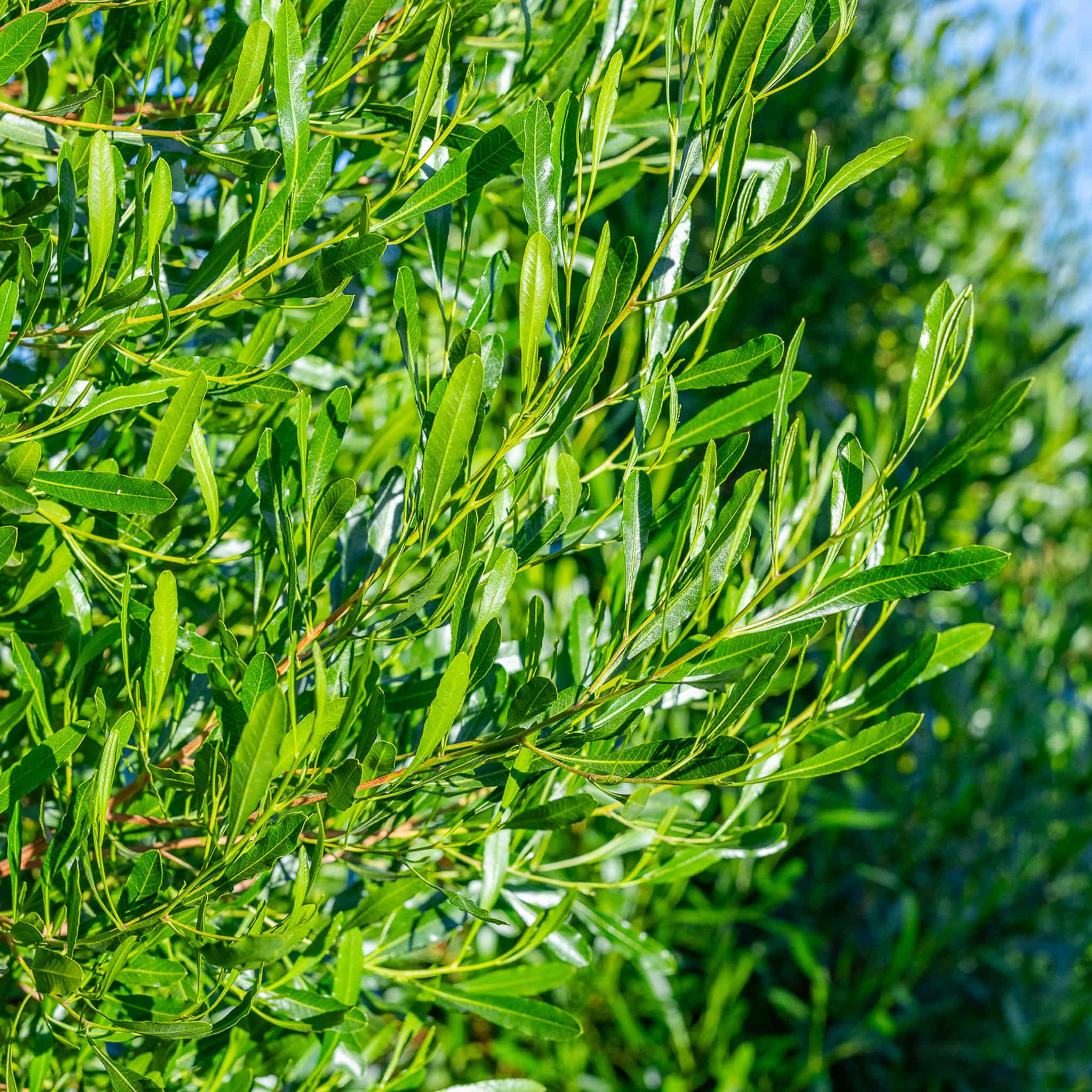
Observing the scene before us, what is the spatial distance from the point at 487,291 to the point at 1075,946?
1828mm

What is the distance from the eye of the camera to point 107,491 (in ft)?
1.58

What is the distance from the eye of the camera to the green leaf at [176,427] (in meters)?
0.46

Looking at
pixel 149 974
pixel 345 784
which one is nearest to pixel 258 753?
pixel 345 784

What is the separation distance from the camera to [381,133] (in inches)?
24.5

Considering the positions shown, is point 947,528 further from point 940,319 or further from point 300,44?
point 300,44

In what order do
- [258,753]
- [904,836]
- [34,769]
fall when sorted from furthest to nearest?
[904,836], [34,769], [258,753]

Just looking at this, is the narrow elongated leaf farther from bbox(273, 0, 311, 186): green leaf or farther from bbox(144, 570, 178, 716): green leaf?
bbox(144, 570, 178, 716): green leaf

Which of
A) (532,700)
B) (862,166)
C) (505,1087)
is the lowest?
(505,1087)

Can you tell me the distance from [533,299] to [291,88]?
0.55 feet

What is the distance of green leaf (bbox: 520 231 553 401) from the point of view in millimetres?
448

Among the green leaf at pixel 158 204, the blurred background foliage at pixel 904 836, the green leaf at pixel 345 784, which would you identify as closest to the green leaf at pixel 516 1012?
the green leaf at pixel 345 784

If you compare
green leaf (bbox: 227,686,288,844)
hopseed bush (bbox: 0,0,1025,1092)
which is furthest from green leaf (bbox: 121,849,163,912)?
green leaf (bbox: 227,686,288,844)

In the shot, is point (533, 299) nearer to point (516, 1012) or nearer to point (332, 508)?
point (332, 508)

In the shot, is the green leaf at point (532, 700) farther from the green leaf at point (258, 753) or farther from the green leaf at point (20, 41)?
the green leaf at point (20, 41)
